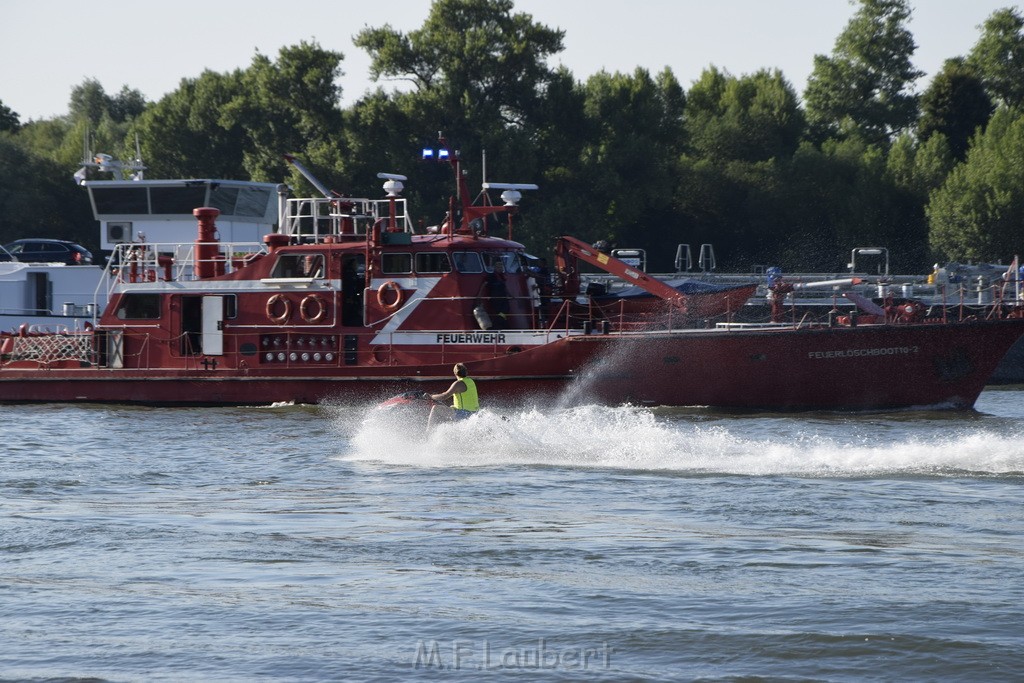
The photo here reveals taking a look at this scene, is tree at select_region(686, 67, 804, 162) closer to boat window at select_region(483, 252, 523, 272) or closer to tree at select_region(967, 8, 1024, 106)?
tree at select_region(967, 8, 1024, 106)

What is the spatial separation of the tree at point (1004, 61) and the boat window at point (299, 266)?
50101 millimetres

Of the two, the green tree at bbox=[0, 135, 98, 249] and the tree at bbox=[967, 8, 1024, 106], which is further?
the tree at bbox=[967, 8, 1024, 106]

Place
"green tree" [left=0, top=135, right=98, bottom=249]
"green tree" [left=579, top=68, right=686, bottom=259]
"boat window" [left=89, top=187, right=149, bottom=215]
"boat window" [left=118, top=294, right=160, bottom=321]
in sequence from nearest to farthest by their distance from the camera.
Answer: "boat window" [left=118, top=294, right=160, bottom=321] → "boat window" [left=89, top=187, right=149, bottom=215] → "green tree" [left=579, top=68, right=686, bottom=259] → "green tree" [left=0, top=135, right=98, bottom=249]

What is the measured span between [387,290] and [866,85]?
5385cm

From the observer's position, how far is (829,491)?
53.4 ft

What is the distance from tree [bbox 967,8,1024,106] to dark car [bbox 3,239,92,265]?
42786 mm

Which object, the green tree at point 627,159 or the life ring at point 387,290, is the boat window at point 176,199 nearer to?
the life ring at point 387,290

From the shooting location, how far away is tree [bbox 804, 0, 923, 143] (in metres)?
73.8

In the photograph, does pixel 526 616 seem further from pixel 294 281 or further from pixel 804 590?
pixel 294 281

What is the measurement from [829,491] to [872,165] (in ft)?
158

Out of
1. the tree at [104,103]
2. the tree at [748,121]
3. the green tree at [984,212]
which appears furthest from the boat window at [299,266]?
the tree at [104,103]

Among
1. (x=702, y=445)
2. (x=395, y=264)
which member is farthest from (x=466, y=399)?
(x=395, y=264)

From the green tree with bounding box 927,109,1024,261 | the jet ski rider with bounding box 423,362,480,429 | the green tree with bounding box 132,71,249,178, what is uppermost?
the green tree with bounding box 132,71,249,178

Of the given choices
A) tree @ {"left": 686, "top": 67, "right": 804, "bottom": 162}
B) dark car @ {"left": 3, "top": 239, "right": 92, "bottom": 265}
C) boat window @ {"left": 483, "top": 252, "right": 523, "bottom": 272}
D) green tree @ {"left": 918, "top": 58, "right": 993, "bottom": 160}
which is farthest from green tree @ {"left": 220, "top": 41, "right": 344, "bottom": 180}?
boat window @ {"left": 483, "top": 252, "right": 523, "bottom": 272}
